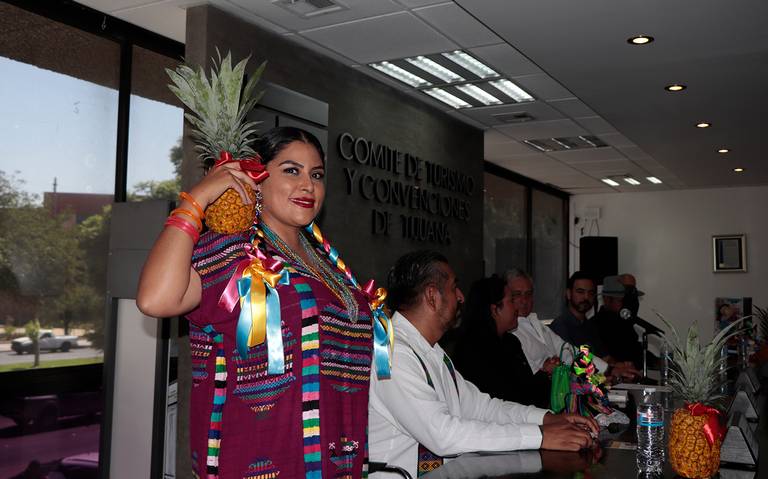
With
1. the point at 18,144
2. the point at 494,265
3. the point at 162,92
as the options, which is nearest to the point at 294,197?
the point at 18,144

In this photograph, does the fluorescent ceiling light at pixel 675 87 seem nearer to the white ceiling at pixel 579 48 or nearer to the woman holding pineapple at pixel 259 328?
the white ceiling at pixel 579 48

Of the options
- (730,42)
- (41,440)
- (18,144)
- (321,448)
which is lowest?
(41,440)

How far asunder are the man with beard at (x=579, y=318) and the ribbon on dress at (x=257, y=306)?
4.40 m

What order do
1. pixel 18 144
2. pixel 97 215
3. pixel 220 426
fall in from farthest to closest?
pixel 97 215, pixel 18 144, pixel 220 426

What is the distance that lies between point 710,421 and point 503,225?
7744mm

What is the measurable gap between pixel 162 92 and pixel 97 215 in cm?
90

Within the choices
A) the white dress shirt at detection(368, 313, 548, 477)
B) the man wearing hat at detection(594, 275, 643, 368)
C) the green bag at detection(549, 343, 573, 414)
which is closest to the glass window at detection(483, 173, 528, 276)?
the man wearing hat at detection(594, 275, 643, 368)

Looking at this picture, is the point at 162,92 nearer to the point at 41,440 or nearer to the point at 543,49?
the point at 41,440

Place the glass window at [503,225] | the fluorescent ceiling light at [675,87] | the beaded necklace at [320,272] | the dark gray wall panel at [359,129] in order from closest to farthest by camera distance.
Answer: the beaded necklace at [320,272] → the dark gray wall panel at [359,129] → the fluorescent ceiling light at [675,87] → the glass window at [503,225]

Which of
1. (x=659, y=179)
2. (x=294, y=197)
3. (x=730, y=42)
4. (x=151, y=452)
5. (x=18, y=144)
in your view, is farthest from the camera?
(x=659, y=179)

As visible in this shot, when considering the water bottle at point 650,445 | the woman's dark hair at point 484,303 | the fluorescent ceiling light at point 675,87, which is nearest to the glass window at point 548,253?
the fluorescent ceiling light at point 675,87

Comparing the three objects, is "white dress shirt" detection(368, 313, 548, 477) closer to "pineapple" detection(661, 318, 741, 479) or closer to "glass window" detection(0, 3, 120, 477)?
"pineapple" detection(661, 318, 741, 479)

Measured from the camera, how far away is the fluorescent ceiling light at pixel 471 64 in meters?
4.98

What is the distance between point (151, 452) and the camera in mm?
3350
